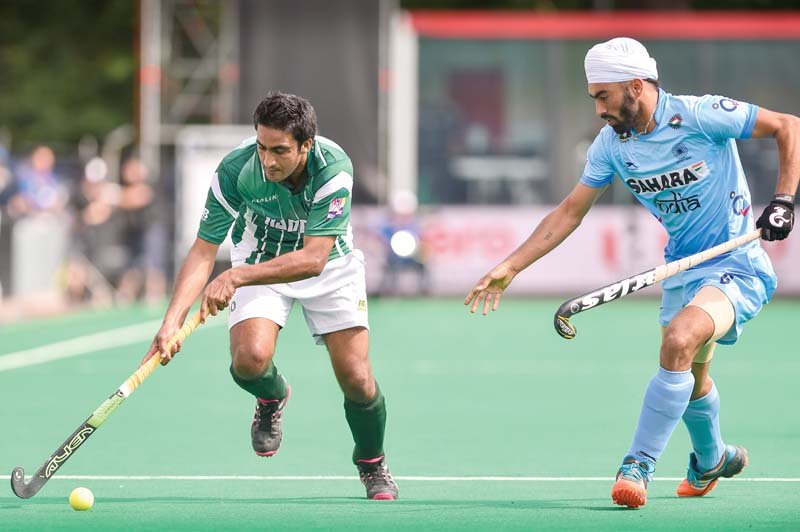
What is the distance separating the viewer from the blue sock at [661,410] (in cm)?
616

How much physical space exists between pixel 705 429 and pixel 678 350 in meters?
0.69

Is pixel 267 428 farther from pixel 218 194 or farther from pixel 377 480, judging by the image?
pixel 218 194

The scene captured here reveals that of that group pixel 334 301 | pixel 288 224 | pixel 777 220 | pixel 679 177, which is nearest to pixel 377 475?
pixel 334 301

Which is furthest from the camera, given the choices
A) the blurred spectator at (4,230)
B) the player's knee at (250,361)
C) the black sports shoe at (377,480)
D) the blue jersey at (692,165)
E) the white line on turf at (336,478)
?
the blurred spectator at (4,230)

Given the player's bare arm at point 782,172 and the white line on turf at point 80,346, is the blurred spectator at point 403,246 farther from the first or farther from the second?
the player's bare arm at point 782,172

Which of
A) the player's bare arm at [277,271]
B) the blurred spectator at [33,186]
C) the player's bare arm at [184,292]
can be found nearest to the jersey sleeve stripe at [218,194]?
the player's bare arm at [184,292]

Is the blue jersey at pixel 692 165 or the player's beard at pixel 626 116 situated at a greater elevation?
the player's beard at pixel 626 116

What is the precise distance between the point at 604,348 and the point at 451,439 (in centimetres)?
600

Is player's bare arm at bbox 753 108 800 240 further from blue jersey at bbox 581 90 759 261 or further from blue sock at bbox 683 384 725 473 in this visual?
blue sock at bbox 683 384 725 473

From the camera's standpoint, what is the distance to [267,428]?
7.10 metres

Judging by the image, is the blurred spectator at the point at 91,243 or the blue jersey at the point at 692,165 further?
the blurred spectator at the point at 91,243

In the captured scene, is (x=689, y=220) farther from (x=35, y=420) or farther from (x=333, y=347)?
(x=35, y=420)

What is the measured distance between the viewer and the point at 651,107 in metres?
6.40

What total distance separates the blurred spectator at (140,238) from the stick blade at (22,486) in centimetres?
1378
